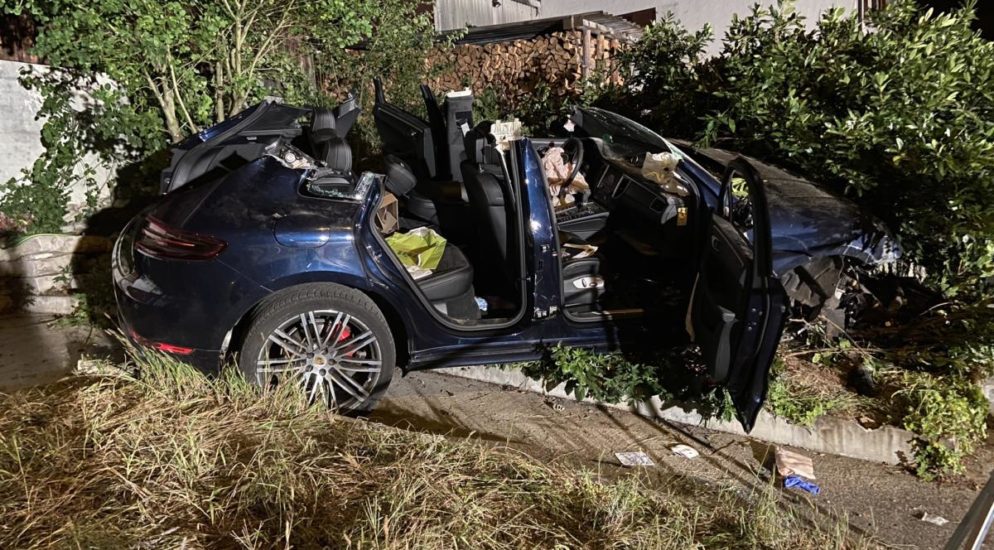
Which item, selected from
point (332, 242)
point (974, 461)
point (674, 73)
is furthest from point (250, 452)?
point (674, 73)

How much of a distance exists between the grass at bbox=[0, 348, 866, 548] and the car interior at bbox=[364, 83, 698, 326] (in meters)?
1.29

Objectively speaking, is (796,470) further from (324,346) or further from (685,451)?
(324,346)

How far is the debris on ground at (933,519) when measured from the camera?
3097mm

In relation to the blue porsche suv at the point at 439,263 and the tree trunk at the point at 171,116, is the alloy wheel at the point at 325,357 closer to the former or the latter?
the blue porsche suv at the point at 439,263

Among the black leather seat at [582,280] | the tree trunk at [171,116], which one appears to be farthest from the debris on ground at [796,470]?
the tree trunk at [171,116]

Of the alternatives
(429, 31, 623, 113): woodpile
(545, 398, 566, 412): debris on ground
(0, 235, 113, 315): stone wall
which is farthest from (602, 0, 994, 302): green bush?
(0, 235, 113, 315): stone wall

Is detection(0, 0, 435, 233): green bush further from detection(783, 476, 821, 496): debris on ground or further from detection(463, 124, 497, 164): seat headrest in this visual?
detection(783, 476, 821, 496): debris on ground

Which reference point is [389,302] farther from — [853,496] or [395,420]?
[853,496]

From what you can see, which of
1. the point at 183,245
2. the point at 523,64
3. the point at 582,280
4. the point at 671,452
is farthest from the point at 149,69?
the point at 671,452

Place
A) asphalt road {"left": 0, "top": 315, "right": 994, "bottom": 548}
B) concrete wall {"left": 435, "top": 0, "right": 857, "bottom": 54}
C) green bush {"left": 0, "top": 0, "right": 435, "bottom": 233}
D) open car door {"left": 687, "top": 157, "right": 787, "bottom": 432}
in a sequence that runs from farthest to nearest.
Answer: concrete wall {"left": 435, "top": 0, "right": 857, "bottom": 54}
green bush {"left": 0, "top": 0, "right": 435, "bottom": 233}
asphalt road {"left": 0, "top": 315, "right": 994, "bottom": 548}
open car door {"left": 687, "top": 157, "right": 787, "bottom": 432}

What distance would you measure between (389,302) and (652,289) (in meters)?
1.77

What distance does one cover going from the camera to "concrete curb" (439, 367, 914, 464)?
3.66 meters

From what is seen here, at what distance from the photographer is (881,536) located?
2.94m

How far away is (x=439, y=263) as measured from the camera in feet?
14.0
